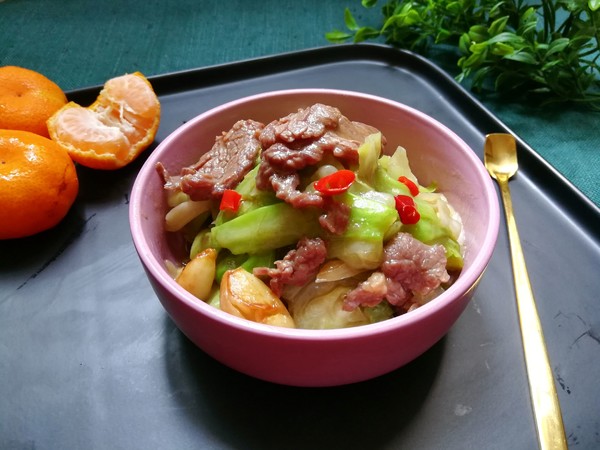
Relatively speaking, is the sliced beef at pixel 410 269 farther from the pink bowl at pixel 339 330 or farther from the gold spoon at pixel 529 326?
the gold spoon at pixel 529 326

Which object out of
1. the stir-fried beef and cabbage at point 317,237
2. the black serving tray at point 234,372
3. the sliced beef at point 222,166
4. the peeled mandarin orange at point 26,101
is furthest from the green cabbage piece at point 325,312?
the peeled mandarin orange at point 26,101

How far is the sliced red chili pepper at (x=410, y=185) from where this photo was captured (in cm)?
104

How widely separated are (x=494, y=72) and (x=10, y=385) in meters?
1.68

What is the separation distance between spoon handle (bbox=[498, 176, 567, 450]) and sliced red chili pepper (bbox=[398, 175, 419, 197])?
0.92 feet

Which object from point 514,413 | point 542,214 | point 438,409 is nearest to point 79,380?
point 438,409

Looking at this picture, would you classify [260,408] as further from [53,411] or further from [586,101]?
[586,101]

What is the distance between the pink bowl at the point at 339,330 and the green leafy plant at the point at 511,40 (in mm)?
695

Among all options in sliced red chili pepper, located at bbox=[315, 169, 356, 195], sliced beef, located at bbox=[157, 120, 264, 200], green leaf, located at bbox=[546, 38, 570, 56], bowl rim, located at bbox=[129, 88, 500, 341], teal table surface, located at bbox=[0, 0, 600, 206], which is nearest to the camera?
bowl rim, located at bbox=[129, 88, 500, 341]

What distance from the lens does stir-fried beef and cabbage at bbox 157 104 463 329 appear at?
0.88m

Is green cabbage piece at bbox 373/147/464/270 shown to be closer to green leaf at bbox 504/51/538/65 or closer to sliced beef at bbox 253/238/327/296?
sliced beef at bbox 253/238/327/296

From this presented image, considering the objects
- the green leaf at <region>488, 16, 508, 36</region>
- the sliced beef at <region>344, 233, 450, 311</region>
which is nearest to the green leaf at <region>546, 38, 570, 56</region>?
the green leaf at <region>488, 16, 508, 36</region>

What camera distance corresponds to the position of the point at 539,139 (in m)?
1.68

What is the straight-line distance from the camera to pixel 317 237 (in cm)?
91

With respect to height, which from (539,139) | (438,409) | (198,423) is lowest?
(198,423)
